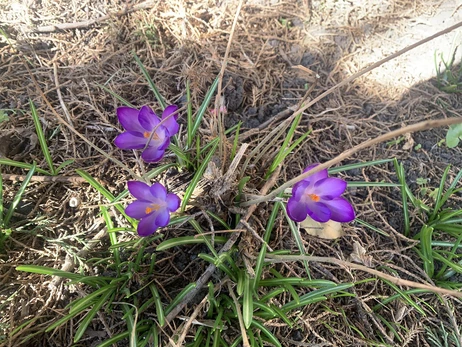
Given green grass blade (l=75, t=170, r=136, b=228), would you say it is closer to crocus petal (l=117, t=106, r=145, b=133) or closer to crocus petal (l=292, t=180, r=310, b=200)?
crocus petal (l=117, t=106, r=145, b=133)

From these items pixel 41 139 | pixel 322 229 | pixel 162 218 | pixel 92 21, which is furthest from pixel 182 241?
pixel 92 21

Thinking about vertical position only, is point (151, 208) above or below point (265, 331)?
above

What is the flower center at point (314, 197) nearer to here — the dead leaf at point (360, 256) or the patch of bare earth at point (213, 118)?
the patch of bare earth at point (213, 118)

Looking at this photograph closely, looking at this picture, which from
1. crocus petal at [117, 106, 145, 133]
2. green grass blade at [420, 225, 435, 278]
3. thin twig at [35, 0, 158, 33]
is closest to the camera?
crocus petal at [117, 106, 145, 133]

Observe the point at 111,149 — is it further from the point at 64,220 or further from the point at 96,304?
the point at 96,304

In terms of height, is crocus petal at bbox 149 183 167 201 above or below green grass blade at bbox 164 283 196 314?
above

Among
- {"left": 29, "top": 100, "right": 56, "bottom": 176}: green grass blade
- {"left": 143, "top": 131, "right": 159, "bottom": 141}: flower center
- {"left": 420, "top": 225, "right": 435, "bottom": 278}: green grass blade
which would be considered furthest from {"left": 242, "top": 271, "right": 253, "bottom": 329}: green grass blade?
{"left": 29, "top": 100, "right": 56, "bottom": 176}: green grass blade

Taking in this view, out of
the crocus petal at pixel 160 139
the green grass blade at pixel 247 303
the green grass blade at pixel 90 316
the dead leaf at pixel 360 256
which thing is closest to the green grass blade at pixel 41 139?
the crocus petal at pixel 160 139

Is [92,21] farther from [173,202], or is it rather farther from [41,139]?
[173,202]
